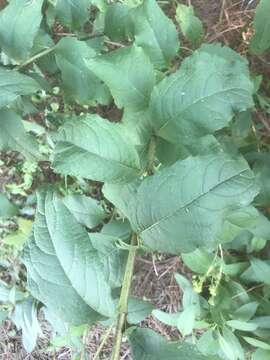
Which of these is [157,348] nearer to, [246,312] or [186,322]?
[186,322]

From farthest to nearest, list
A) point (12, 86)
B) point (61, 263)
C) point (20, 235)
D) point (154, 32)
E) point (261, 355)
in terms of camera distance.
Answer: point (20, 235) < point (261, 355) < point (154, 32) < point (12, 86) < point (61, 263)

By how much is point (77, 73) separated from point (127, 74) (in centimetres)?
18

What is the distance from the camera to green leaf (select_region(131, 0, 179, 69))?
1017 millimetres

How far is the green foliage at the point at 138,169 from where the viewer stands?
2.25 feet

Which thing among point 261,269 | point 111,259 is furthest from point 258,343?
point 111,259

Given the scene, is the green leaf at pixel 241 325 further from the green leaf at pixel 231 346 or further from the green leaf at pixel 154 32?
the green leaf at pixel 154 32

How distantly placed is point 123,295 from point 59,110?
1.21 meters

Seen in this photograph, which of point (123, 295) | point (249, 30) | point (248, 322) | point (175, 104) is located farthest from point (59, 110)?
point (123, 295)

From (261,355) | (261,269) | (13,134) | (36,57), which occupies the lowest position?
(261,355)

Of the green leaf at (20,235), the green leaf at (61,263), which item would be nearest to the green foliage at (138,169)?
the green leaf at (61,263)

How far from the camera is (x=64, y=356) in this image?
1.96 m

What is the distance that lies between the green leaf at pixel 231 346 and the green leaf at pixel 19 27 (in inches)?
32.4

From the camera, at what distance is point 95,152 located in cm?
77

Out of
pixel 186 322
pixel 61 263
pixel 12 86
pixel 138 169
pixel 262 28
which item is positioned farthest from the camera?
pixel 186 322
